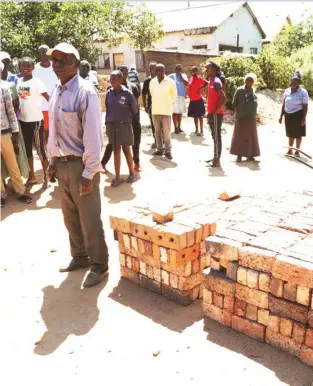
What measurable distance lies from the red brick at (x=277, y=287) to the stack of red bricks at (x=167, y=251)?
777 mm

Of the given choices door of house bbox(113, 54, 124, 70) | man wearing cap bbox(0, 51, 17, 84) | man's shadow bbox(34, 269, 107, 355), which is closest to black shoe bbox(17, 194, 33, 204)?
man wearing cap bbox(0, 51, 17, 84)

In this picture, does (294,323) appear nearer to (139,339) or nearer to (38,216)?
(139,339)

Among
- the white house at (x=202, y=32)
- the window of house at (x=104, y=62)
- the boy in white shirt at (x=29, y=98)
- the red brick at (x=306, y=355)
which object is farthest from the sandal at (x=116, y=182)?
the window of house at (x=104, y=62)

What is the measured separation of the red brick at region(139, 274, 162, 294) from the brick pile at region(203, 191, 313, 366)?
0.51m

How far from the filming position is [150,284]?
3.42m

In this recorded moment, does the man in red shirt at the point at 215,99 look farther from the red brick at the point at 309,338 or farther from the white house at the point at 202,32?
the white house at the point at 202,32

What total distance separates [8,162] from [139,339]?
3757mm

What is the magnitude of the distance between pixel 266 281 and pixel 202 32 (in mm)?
25543

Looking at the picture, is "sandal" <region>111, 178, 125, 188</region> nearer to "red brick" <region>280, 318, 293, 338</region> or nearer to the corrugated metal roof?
"red brick" <region>280, 318, 293, 338</region>

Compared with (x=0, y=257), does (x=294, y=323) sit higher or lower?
higher

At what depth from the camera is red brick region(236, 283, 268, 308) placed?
2.61m

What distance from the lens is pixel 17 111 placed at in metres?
5.85

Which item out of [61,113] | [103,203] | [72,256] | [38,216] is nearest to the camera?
[61,113]

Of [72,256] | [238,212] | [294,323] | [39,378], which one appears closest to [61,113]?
[72,256]
